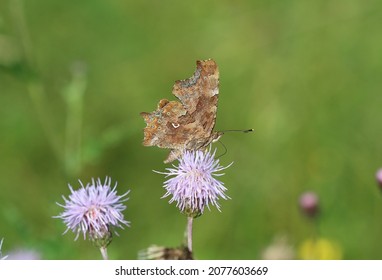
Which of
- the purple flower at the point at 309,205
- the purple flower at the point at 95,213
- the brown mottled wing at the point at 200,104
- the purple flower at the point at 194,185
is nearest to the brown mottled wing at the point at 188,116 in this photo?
the brown mottled wing at the point at 200,104

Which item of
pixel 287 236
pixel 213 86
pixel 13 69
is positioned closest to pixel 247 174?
pixel 287 236

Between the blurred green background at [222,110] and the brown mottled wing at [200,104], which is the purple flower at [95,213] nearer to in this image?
the brown mottled wing at [200,104]

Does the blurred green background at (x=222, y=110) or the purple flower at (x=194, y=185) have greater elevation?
the blurred green background at (x=222, y=110)

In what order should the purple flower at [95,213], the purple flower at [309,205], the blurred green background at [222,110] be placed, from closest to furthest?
the purple flower at [95,213]
the purple flower at [309,205]
the blurred green background at [222,110]

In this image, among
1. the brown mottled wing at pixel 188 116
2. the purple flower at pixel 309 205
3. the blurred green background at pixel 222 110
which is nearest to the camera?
the brown mottled wing at pixel 188 116

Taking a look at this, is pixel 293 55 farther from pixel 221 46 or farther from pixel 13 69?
pixel 13 69
